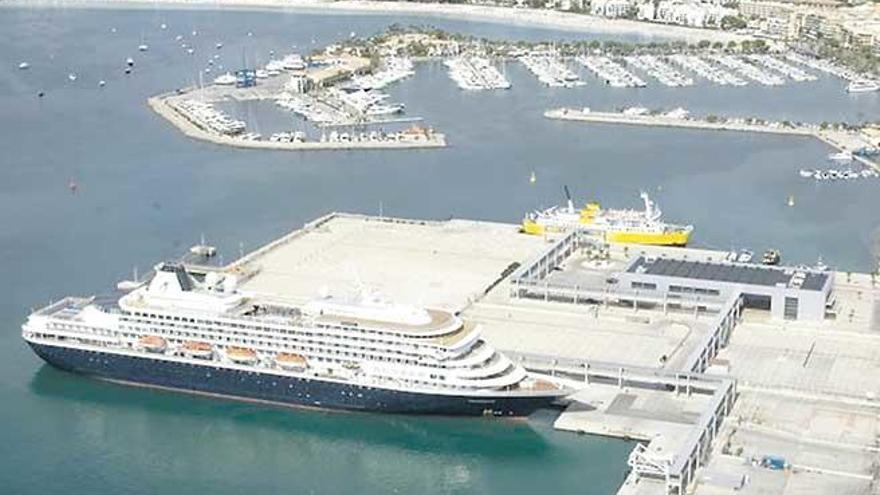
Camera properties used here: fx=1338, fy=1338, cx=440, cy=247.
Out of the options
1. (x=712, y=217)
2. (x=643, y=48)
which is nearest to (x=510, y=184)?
(x=712, y=217)

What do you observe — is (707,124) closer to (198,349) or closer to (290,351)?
(290,351)

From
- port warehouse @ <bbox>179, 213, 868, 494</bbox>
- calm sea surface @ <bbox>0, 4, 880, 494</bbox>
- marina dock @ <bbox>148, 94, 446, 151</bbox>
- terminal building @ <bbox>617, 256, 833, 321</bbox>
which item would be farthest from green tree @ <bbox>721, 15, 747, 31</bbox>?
terminal building @ <bbox>617, 256, 833, 321</bbox>

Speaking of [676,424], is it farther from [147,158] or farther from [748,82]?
[748,82]

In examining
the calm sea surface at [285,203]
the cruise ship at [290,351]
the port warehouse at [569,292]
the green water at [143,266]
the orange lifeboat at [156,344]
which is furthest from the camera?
the orange lifeboat at [156,344]

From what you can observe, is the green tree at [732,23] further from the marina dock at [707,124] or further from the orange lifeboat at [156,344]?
the orange lifeboat at [156,344]

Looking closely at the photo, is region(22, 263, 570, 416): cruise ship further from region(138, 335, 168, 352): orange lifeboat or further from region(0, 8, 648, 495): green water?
region(0, 8, 648, 495): green water

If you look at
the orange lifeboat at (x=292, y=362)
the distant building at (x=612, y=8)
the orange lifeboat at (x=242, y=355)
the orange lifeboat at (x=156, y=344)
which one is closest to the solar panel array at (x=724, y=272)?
the orange lifeboat at (x=292, y=362)
